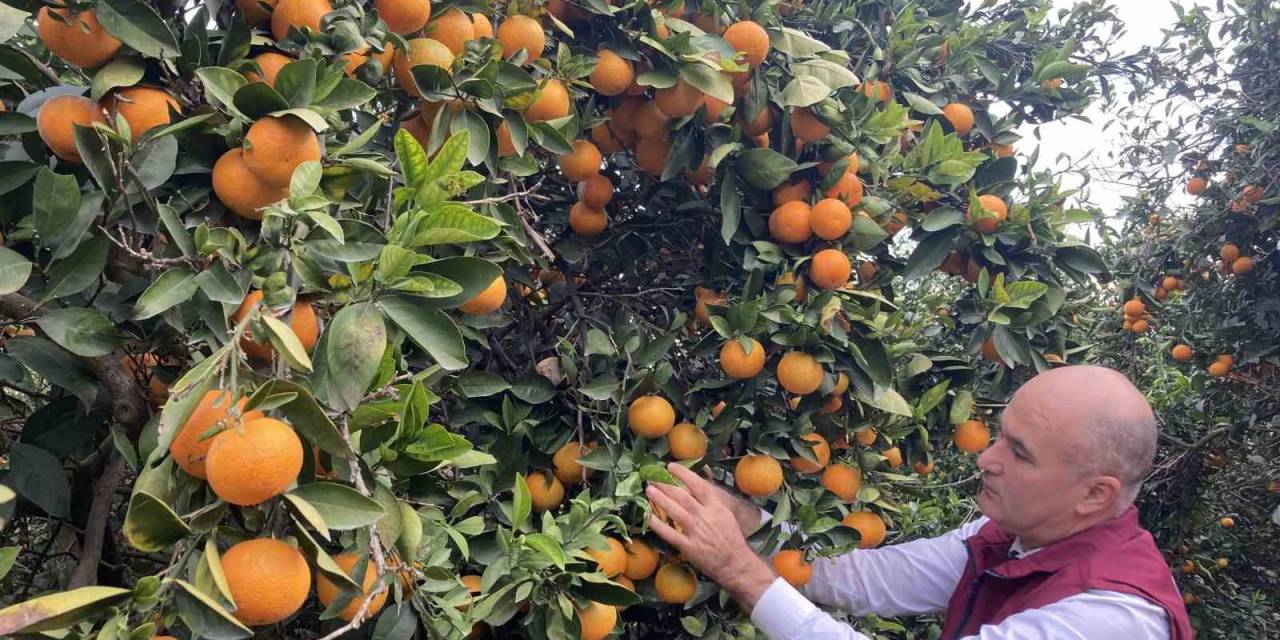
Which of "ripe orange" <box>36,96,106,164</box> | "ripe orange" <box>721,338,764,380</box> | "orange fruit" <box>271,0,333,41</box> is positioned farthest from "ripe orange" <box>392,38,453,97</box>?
"ripe orange" <box>721,338,764,380</box>

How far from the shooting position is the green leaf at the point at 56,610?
621mm

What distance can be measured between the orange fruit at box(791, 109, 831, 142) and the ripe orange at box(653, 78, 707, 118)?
0.69ft

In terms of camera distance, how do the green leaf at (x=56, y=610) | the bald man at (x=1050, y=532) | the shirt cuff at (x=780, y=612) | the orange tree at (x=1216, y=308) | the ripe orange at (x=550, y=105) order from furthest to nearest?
the orange tree at (x=1216, y=308) < the shirt cuff at (x=780, y=612) < the bald man at (x=1050, y=532) < the ripe orange at (x=550, y=105) < the green leaf at (x=56, y=610)

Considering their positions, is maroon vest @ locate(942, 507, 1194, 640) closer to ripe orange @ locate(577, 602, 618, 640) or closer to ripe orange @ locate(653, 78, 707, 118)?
ripe orange @ locate(577, 602, 618, 640)

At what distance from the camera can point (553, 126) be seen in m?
1.34

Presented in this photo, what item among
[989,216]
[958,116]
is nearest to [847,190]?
[989,216]

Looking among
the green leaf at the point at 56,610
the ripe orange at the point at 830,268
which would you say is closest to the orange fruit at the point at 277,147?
the green leaf at the point at 56,610

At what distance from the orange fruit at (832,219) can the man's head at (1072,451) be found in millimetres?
Answer: 533

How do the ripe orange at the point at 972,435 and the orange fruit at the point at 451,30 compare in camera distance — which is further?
the ripe orange at the point at 972,435

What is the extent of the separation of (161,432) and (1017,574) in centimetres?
160

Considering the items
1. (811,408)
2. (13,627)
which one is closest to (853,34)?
(811,408)

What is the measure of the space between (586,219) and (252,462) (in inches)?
48.0

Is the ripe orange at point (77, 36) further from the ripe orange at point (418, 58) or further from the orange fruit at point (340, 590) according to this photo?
the orange fruit at point (340, 590)

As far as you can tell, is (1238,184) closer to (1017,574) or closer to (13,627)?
(1017,574)
